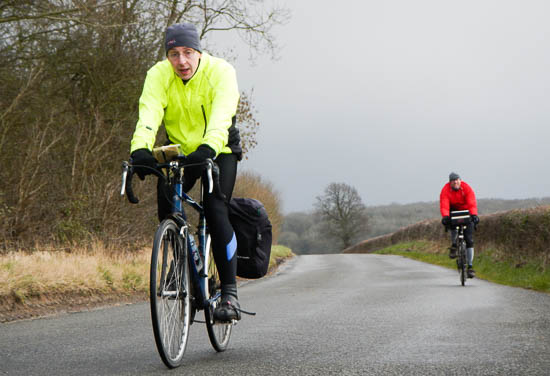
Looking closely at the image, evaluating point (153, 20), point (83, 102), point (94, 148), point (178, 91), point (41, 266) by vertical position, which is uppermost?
point (153, 20)

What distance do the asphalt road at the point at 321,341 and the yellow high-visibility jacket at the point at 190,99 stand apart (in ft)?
5.35

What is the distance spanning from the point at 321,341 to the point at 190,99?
8.05 ft

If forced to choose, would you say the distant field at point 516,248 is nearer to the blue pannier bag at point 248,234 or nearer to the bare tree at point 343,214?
the blue pannier bag at point 248,234

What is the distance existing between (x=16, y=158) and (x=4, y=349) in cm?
775

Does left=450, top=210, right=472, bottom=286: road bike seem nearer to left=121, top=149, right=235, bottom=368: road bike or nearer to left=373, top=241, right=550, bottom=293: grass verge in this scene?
left=373, top=241, right=550, bottom=293: grass verge

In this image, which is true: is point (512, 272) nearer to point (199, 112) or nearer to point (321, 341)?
point (321, 341)

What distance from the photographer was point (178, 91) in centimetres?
444

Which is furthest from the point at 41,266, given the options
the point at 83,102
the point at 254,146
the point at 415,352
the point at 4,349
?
the point at 254,146

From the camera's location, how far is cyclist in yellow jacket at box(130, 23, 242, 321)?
4.31m

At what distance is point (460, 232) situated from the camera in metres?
13.1

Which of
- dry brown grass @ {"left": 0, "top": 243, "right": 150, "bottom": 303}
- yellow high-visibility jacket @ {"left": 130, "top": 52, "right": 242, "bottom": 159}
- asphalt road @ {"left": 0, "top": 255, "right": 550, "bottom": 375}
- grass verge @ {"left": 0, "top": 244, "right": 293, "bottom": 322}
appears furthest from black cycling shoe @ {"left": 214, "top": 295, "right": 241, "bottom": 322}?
dry brown grass @ {"left": 0, "top": 243, "right": 150, "bottom": 303}

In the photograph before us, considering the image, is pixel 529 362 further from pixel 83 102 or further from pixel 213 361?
pixel 83 102

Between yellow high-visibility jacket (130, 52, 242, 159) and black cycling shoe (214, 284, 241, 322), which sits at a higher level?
yellow high-visibility jacket (130, 52, 242, 159)

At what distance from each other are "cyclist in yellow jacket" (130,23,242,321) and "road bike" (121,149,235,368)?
4.7 inches
